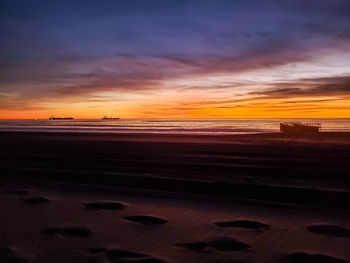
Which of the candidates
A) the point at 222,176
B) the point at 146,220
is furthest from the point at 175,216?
the point at 222,176

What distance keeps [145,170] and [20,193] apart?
4.51m

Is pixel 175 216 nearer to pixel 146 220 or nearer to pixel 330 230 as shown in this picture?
pixel 146 220

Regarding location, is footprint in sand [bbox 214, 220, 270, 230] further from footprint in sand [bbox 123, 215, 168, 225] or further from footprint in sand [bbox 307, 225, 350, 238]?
footprint in sand [bbox 123, 215, 168, 225]

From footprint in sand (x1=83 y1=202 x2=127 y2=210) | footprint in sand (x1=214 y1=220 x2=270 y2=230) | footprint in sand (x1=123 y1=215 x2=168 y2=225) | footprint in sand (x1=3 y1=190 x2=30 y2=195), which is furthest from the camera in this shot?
footprint in sand (x1=3 y1=190 x2=30 y2=195)

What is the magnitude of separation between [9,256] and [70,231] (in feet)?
3.62

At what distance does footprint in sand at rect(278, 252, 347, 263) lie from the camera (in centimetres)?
379

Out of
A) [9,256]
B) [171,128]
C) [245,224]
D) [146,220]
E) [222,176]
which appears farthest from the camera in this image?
[171,128]

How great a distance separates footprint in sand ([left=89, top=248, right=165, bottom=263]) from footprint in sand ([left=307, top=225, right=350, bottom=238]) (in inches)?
107

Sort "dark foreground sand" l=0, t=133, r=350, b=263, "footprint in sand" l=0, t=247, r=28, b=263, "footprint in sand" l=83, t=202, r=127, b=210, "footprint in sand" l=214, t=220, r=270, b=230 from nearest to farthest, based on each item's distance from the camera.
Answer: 1. "footprint in sand" l=0, t=247, r=28, b=263
2. "dark foreground sand" l=0, t=133, r=350, b=263
3. "footprint in sand" l=214, t=220, r=270, b=230
4. "footprint in sand" l=83, t=202, r=127, b=210

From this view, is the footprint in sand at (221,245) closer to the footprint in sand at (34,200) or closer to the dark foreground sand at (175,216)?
the dark foreground sand at (175,216)

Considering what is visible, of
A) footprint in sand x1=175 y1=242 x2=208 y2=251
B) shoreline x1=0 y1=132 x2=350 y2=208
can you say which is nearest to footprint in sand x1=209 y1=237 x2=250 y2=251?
footprint in sand x1=175 y1=242 x2=208 y2=251

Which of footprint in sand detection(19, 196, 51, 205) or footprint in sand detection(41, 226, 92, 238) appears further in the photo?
footprint in sand detection(19, 196, 51, 205)

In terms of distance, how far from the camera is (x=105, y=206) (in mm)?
6406

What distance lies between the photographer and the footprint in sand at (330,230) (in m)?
4.71
